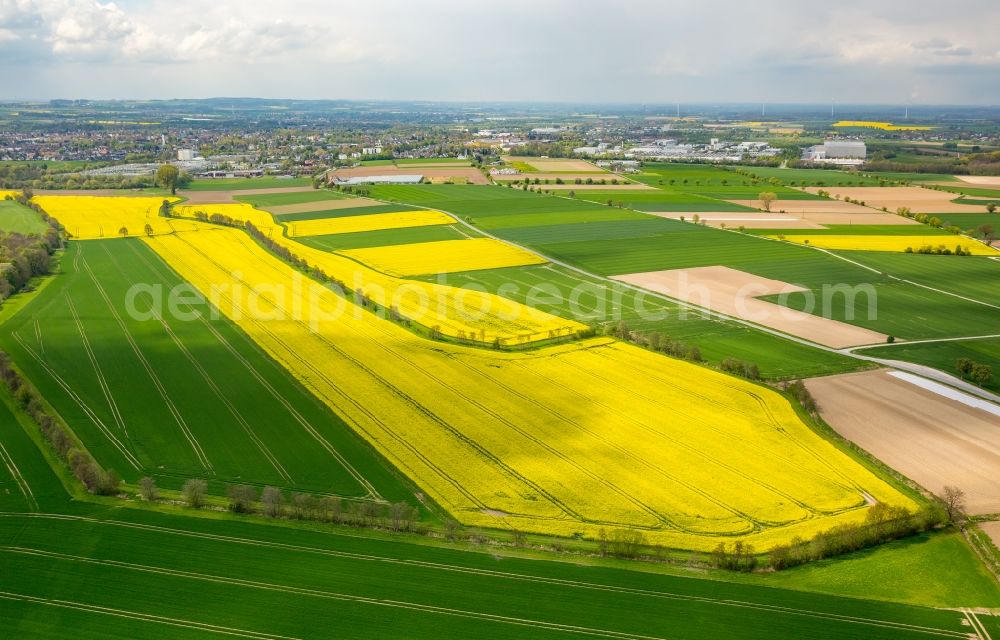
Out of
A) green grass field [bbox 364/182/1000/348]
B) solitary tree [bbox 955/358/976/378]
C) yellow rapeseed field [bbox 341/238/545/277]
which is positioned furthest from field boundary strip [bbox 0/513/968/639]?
yellow rapeseed field [bbox 341/238/545/277]

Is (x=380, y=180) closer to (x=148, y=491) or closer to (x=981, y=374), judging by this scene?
(x=981, y=374)

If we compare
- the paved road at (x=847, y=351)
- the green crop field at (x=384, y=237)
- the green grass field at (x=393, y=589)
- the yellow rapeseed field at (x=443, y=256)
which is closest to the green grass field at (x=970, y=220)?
the paved road at (x=847, y=351)

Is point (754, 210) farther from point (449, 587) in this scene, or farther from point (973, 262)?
point (449, 587)

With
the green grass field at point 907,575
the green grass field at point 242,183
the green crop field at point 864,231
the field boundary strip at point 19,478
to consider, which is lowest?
the green grass field at point 907,575

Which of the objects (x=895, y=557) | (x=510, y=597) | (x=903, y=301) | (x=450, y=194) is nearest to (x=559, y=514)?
(x=510, y=597)

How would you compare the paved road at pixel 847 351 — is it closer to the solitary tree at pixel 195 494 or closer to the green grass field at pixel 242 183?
the solitary tree at pixel 195 494

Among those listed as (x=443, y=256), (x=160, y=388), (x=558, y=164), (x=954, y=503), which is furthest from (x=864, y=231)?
(x=558, y=164)

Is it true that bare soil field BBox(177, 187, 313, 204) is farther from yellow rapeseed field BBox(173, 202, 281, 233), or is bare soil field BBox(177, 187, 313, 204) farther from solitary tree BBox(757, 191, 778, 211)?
solitary tree BBox(757, 191, 778, 211)
